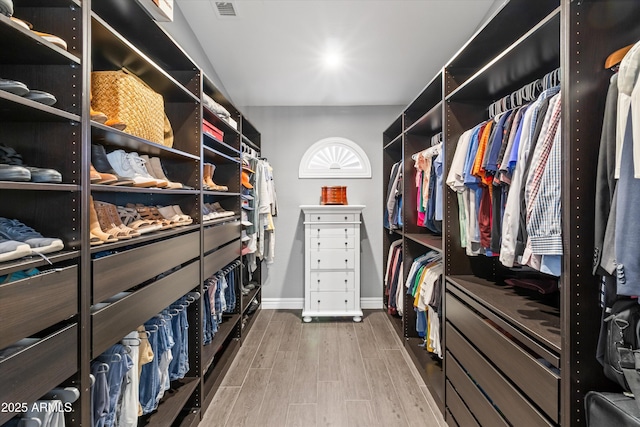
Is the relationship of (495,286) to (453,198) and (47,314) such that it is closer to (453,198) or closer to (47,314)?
(453,198)

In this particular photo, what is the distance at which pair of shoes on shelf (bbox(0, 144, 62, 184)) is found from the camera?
2.65 feet

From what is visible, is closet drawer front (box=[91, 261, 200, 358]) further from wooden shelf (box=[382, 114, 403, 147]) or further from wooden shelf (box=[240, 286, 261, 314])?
wooden shelf (box=[382, 114, 403, 147])

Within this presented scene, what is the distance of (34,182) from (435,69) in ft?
10.7

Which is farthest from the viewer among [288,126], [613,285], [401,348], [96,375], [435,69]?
[288,126]

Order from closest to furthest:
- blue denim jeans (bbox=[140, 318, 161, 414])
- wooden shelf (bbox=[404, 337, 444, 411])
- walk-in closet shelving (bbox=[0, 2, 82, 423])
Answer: walk-in closet shelving (bbox=[0, 2, 82, 423]) → blue denim jeans (bbox=[140, 318, 161, 414]) → wooden shelf (bbox=[404, 337, 444, 411])

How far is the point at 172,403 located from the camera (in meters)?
1.79

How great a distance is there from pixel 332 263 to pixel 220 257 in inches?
58.3

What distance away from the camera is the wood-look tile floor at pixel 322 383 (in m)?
2.03

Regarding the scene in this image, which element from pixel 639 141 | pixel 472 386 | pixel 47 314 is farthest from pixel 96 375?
pixel 639 141

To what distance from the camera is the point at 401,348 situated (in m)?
3.01

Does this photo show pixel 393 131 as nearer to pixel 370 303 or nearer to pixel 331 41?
pixel 331 41

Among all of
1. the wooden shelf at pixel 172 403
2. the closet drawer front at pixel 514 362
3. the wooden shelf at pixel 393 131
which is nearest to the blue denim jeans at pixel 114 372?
the wooden shelf at pixel 172 403

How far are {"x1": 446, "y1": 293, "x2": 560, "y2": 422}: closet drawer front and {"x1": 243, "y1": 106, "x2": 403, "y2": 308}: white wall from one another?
8.21 feet

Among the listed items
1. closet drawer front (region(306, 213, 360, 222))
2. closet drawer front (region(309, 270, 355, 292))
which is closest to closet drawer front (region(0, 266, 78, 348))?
closet drawer front (region(306, 213, 360, 222))
